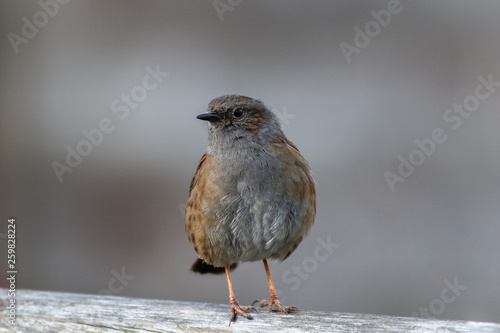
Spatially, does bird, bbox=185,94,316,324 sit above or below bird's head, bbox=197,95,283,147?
below

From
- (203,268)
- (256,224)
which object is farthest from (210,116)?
(203,268)

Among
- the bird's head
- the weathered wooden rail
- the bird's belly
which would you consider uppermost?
the bird's head

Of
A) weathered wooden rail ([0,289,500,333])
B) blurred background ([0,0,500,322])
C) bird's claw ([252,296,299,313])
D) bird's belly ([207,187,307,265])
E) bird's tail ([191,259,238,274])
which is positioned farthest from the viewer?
blurred background ([0,0,500,322])

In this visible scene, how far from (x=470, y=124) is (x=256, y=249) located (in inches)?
78.1

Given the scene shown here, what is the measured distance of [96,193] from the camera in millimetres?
5156

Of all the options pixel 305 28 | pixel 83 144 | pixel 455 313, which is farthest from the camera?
pixel 83 144

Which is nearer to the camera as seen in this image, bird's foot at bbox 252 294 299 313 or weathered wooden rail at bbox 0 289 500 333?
weathered wooden rail at bbox 0 289 500 333

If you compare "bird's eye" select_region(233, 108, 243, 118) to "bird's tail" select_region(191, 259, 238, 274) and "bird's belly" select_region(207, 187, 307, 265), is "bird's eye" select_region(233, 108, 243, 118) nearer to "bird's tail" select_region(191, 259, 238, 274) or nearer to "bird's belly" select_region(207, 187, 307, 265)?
"bird's belly" select_region(207, 187, 307, 265)

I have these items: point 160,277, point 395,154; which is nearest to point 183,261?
point 160,277

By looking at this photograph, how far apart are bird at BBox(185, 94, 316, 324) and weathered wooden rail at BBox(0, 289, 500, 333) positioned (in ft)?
1.02

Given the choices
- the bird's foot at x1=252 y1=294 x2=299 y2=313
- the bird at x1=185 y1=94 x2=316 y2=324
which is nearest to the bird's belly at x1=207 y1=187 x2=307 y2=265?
the bird at x1=185 y1=94 x2=316 y2=324

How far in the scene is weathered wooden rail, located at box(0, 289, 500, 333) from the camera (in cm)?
266

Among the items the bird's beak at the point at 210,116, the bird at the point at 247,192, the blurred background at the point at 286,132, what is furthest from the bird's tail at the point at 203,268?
the bird's beak at the point at 210,116

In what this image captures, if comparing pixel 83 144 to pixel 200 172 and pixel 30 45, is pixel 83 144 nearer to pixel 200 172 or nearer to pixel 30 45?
pixel 30 45
